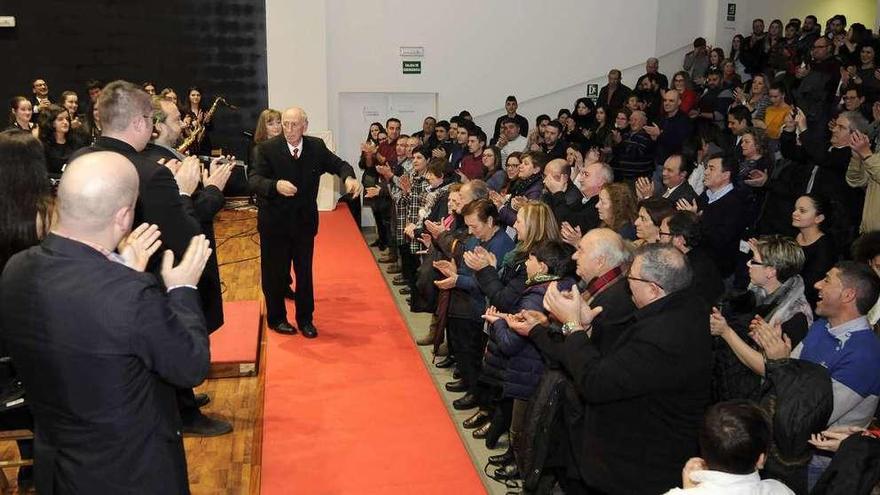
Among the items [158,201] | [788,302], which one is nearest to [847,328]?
[788,302]

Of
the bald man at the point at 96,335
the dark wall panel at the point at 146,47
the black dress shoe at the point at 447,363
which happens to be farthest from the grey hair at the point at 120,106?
the dark wall panel at the point at 146,47

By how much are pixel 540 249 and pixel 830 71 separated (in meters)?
7.40

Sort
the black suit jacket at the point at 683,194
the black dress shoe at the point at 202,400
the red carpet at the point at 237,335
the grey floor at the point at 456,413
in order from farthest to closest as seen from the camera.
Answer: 1. the black suit jacket at the point at 683,194
2. the red carpet at the point at 237,335
3. the black dress shoe at the point at 202,400
4. the grey floor at the point at 456,413

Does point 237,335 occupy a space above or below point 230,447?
above

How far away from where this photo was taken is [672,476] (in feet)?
10.7

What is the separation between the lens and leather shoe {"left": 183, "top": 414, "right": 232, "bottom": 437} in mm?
4848

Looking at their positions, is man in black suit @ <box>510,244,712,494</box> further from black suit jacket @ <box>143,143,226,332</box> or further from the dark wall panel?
the dark wall panel

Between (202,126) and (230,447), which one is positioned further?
(202,126)

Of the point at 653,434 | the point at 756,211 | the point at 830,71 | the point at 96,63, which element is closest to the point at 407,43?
the point at 96,63

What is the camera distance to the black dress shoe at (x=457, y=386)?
231 inches

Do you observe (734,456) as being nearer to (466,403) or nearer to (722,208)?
(466,403)

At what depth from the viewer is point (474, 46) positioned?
1328 cm

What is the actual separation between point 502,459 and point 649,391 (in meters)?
1.85

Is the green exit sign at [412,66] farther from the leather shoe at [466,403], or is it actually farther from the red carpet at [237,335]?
the leather shoe at [466,403]
